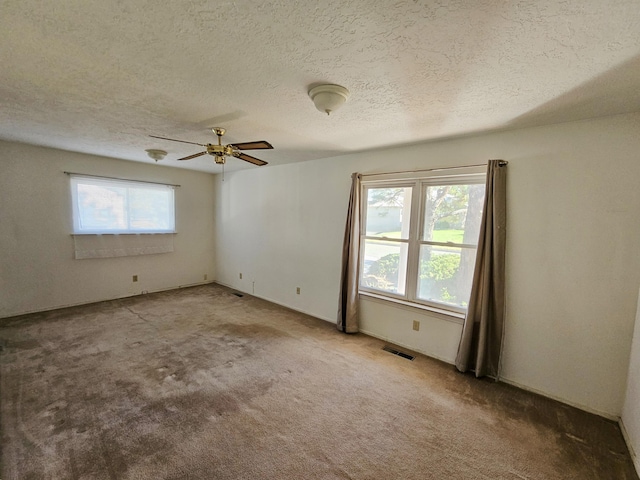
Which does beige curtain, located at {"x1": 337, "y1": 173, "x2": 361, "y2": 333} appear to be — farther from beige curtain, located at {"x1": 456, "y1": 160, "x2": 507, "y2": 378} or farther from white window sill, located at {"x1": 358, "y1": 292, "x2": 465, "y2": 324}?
beige curtain, located at {"x1": 456, "y1": 160, "x2": 507, "y2": 378}

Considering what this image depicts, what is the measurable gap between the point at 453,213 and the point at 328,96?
6.25ft

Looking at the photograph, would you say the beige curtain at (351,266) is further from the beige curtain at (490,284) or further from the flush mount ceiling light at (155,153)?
the flush mount ceiling light at (155,153)

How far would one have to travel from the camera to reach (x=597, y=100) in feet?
5.82

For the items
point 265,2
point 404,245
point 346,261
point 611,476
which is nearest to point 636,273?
point 611,476

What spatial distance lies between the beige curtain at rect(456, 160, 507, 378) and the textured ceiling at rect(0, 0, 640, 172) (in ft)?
2.03

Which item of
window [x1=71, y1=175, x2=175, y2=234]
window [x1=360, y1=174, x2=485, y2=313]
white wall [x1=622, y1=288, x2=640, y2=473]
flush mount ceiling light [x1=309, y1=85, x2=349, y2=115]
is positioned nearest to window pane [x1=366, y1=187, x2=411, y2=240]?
window [x1=360, y1=174, x2=485, y2=313]

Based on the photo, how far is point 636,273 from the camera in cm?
196

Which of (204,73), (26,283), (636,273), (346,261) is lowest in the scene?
(26,283)

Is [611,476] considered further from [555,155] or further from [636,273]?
[555,155]

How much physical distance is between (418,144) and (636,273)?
2128 millimetres

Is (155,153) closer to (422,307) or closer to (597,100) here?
(422,307)

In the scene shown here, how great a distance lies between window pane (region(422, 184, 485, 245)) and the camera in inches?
106

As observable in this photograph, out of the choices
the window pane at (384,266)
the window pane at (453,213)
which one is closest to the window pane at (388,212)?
the window pane at (384,266)

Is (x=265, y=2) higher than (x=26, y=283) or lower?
higher
